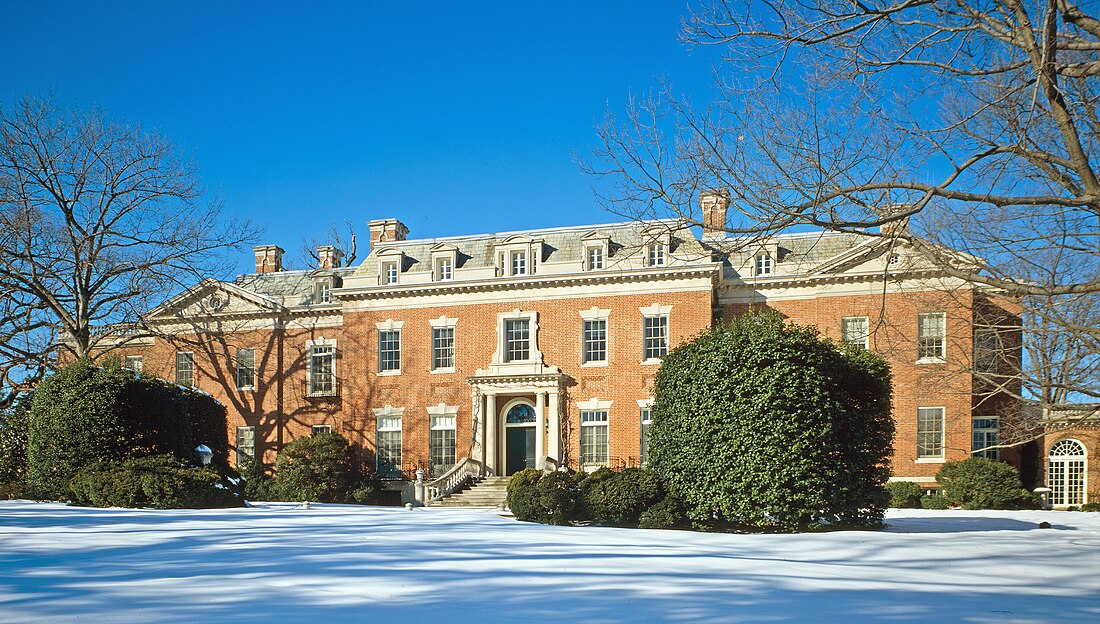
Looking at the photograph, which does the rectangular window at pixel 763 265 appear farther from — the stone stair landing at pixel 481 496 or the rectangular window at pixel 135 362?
the rectangular window at pixel 135 362

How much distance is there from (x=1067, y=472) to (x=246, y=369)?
111 ft

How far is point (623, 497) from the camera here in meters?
17.6

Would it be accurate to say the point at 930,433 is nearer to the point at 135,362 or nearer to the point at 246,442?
the point at 246,442

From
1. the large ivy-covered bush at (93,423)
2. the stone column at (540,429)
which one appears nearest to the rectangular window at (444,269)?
the stone column at (540,429)

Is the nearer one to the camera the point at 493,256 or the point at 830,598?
the point at 830,598

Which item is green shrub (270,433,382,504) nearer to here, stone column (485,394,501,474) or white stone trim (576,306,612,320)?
stone column (485,394,501,474)

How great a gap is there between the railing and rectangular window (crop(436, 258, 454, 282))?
6.98m

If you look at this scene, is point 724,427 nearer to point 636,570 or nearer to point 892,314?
point 636,570

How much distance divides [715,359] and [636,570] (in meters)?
8.32

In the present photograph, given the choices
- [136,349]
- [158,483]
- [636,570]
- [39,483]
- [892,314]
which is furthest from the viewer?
[136,349]

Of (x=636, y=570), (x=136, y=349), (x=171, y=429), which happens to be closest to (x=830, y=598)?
(x=636, y=570)

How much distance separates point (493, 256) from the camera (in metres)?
35.6

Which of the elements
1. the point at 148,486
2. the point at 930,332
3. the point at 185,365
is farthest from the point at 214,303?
the point at 930,332

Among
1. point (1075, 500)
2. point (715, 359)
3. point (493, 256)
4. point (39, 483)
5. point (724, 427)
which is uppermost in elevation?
point (493, 256)
